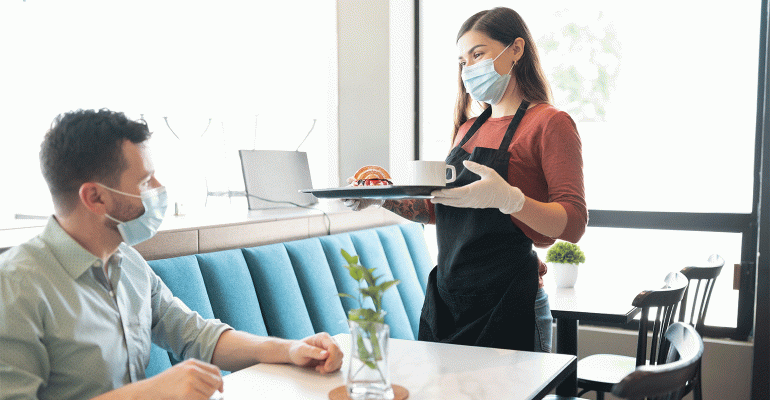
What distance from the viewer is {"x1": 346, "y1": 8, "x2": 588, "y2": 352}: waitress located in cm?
150

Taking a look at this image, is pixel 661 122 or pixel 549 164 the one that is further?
pixel 661 122

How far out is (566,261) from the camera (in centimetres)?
253

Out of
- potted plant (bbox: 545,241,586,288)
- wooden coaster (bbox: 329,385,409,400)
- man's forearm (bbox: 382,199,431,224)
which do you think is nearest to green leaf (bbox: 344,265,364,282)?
wooden coaster (bbox: 329,385,409,400)

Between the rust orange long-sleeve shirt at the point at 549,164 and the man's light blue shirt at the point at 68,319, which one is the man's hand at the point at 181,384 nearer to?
the man's light blue shirt at the point at 68,319

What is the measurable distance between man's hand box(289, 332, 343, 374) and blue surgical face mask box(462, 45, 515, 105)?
83 centimetres

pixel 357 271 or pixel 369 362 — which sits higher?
pixel 357 271

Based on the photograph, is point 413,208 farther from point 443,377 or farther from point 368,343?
point 368,343

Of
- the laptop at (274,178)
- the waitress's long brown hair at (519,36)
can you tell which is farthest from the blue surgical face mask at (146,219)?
the laptop at (274,178)

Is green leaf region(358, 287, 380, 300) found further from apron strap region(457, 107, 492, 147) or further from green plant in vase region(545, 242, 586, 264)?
green plant in vase region(545, 242, 586, 264)

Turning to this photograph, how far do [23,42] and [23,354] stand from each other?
2114 millimetres

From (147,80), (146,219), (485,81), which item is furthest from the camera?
(147,80)

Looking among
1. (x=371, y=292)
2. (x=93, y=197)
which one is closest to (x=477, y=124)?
(x=371, y=292)

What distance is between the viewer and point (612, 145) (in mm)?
3105

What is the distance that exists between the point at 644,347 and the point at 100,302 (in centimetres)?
155
